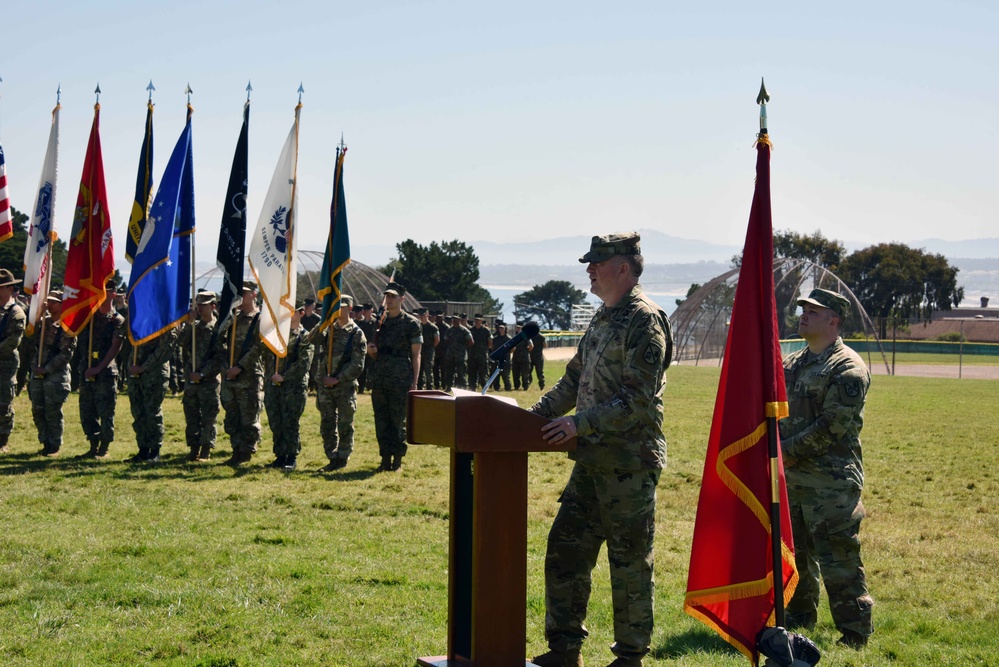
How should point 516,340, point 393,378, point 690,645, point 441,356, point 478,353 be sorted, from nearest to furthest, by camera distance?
Answer: point 516,340, point 690,645, point 393,378, point 441,356, point 478,353

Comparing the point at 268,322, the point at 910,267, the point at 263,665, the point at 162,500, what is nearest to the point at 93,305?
the point at 268,322

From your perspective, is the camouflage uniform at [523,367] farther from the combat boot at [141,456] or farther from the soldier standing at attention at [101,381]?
the combat boot at [141,456]

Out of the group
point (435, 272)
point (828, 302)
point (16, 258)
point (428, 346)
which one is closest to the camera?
point (828, 302)

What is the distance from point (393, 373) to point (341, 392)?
728 mm

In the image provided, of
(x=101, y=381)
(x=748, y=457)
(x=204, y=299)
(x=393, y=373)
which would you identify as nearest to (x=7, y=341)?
(x=101, y=381)

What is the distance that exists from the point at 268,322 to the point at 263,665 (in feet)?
23.9

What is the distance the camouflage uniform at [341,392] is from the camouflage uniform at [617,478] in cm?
747

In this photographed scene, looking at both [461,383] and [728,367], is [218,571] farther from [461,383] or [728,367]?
[461,383]

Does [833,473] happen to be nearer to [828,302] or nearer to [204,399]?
[828,302]

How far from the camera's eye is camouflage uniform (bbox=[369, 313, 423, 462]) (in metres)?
11.9

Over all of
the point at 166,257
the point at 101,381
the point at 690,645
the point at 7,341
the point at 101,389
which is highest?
the point at 166,257

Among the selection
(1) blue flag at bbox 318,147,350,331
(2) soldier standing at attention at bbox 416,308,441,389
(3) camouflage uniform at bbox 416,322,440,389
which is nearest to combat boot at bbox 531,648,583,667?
(1) blue flag at bbox 318,147,350,331

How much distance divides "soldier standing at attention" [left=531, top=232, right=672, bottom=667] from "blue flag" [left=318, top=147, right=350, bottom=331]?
7614 millimetres

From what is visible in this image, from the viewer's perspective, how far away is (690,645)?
570 cm
